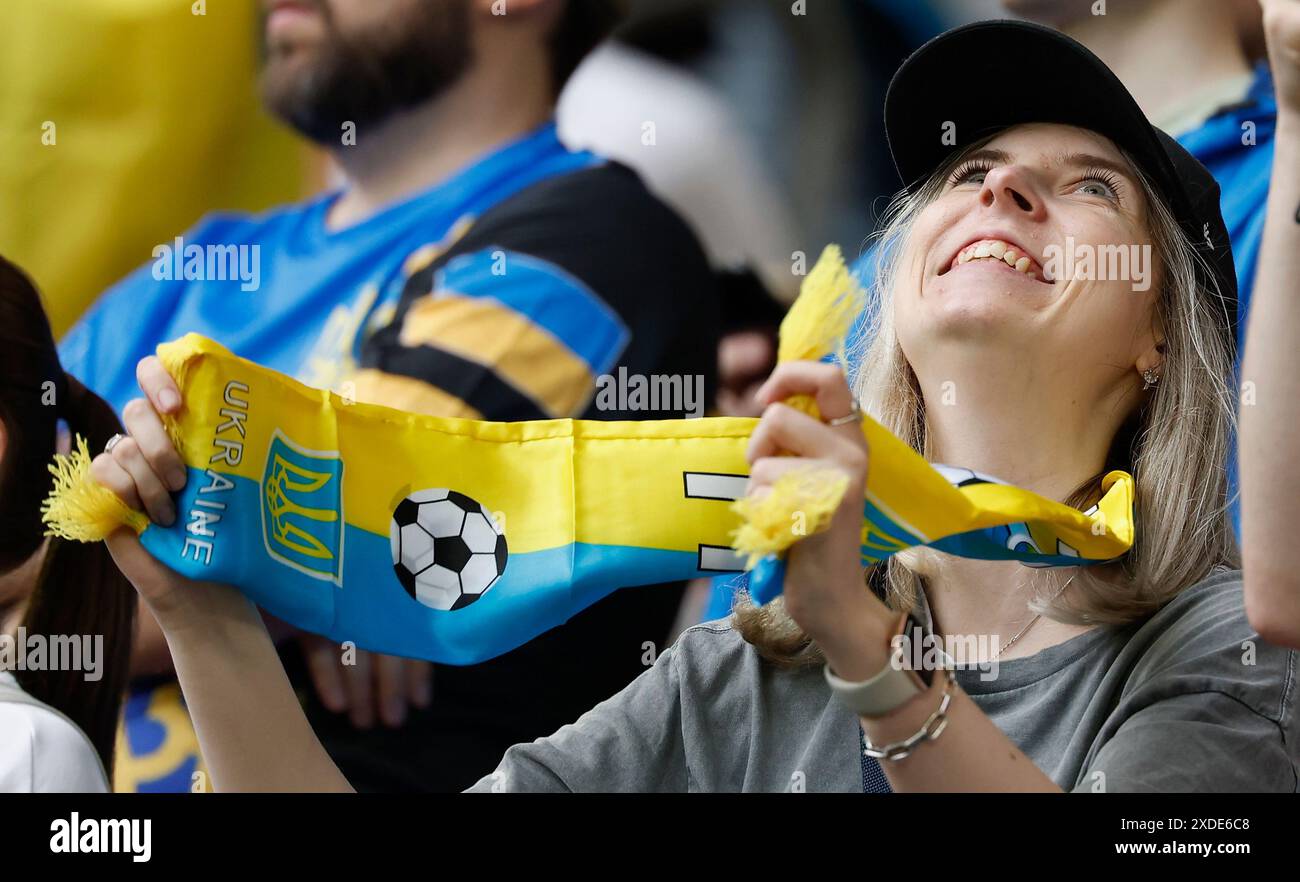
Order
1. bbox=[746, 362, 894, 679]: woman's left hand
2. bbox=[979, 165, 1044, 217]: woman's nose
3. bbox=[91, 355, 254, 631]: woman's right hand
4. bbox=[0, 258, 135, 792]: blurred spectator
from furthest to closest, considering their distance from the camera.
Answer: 1. bbox=[0, 258, 135, 792]: blurred spectator
2. bbox=[979, 165, 1044, 217]: woman's nose
3. bbox=[91, 355, 254, 631]: woman's right hand
4. bbox=[746, 362, 894, 679]: woman's left hand

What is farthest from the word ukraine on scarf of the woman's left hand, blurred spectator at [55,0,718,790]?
blurred spectator at [55,0,718,790]

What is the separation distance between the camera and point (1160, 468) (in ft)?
4.03

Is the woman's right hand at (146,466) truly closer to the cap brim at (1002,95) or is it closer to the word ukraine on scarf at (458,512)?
the word ukraine on scarf at (458,512)

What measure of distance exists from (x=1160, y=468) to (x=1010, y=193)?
27 centimetres

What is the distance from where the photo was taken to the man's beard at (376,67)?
7.15ft

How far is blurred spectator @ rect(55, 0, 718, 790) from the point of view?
1.93 meters

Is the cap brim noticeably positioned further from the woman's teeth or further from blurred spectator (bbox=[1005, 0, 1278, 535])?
blurred spectator (bbox=[1005, 0, 1278, 535])

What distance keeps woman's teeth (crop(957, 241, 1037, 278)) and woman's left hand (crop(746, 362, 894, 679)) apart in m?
0.42

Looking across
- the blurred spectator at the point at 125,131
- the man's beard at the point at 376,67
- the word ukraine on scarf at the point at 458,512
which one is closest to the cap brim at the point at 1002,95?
the word ukraine on scarf at the point at 458,512

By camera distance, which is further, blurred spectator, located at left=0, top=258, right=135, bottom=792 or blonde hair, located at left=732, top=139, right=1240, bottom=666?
blurred spectator, located at left=0, top=258, right=135, bottom=792

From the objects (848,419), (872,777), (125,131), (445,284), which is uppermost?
(125,131)

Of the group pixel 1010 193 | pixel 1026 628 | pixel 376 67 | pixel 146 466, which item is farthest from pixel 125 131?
pixel 1026 628

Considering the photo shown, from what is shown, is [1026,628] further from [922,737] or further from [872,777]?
[922,737]
